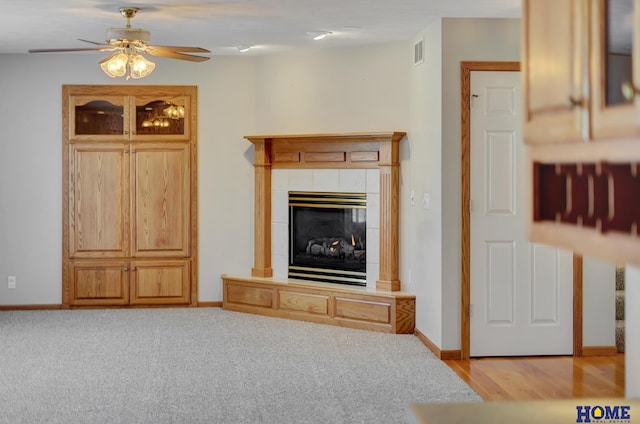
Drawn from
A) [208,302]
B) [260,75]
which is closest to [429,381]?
[208,302]

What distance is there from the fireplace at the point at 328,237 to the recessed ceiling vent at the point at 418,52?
1307 millimetres

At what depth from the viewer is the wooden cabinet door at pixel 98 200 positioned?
7.96 metres

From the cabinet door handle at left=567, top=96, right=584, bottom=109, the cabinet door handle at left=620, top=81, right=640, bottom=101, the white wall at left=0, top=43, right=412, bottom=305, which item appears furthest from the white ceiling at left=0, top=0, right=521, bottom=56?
the cabinet door handle at left=620, top=81, right=640, bottom=101

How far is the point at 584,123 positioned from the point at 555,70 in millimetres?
175

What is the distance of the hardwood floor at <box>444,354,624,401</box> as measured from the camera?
16.3 feet

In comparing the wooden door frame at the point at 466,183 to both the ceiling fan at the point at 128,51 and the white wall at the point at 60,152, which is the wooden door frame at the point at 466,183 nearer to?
the ceiling fan at the point at 128,51

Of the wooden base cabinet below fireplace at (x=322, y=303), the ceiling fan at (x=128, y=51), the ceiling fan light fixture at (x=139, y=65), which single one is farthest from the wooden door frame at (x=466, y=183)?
the ceiling fan light fixture at (x=139, y=65)

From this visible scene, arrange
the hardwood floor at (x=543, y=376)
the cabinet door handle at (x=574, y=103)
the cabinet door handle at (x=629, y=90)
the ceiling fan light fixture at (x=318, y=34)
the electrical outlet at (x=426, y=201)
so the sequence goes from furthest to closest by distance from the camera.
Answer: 1. the ceiling fan light fixture at (x=318, y=34)
2. the electrical outlet at (x=426, y=201)
3. the hardwood floor at (x=543, y=376)
4. the cabinet door handle at (x=574, y=103)
5. the cabinet door handle at (x=629, y=90)

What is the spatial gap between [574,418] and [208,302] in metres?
6.48

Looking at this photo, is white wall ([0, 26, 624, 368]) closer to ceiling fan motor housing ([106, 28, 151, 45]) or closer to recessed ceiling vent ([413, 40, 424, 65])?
recessed ceiling vent ([413, 40, 424, 65])

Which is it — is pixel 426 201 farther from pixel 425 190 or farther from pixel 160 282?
pixel 160 282

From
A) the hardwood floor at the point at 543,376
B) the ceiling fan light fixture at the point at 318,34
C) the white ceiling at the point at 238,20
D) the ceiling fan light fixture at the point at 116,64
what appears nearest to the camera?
the hardwood floor at the point at 543,376

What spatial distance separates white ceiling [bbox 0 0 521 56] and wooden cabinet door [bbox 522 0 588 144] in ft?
12.5

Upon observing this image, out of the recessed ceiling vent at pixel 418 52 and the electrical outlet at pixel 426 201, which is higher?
the recessed ceiling vent at pixel 418 52
